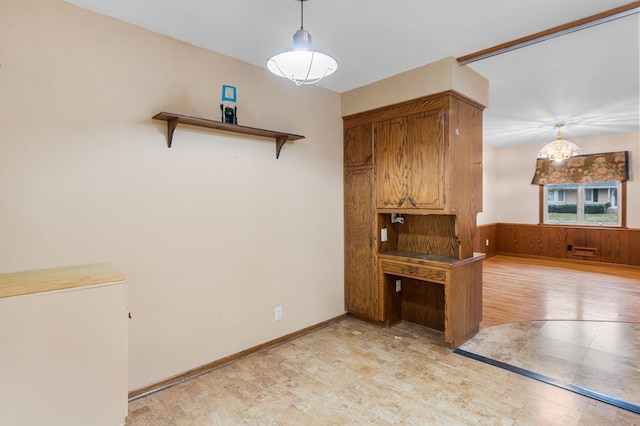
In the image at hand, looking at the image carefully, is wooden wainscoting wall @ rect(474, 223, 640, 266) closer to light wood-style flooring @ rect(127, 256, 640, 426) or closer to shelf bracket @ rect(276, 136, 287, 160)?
light wood-style flooring @ rect(127, 256, 640, 426)

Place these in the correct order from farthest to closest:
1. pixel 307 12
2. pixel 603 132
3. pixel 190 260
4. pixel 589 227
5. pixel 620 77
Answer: pixel 589 227 < pixel 603 132 < pixel 620 77 < pixel 190 260 < pixel 307 12

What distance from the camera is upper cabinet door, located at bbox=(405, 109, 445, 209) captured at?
10.1 feet

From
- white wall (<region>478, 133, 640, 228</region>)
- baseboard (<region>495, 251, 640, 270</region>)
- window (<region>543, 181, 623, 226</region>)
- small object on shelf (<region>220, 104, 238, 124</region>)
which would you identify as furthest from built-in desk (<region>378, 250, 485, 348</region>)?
window (<region>543, 181, 623, 226</region>)

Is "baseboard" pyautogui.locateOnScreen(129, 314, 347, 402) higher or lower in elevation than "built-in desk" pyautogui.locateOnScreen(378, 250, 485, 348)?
lower

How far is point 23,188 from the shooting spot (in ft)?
6.43

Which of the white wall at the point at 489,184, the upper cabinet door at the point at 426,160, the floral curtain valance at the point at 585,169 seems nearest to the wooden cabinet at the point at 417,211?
the upper cabinet door at the point at 426,160

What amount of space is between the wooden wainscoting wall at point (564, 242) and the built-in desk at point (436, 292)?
3676 mm

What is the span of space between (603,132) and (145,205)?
7.79 m

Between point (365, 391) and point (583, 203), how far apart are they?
707 cm

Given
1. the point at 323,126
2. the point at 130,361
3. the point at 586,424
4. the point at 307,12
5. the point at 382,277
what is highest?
the point at 307,12

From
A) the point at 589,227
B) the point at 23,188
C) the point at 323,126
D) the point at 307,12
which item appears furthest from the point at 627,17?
the point at 589,227

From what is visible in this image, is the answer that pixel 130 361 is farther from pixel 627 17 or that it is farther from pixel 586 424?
pixel 627 17

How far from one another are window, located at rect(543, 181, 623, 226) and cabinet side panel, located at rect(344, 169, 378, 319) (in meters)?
5.77

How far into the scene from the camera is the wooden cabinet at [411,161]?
310cm
